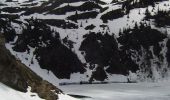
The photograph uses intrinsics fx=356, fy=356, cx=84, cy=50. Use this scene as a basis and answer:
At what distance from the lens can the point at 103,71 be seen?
154m

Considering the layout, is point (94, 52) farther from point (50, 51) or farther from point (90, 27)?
point (90, 27)

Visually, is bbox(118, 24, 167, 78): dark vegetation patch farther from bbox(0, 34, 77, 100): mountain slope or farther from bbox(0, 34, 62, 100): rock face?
bbox(0, 34, 77, 100): mountain slope

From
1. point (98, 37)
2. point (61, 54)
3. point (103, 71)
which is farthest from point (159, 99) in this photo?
point (98, 37)

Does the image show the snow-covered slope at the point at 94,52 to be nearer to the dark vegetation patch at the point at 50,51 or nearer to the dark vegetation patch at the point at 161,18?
the dark vegetation patch at the point at 50,51

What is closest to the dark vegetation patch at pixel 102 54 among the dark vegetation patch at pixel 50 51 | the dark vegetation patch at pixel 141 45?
the dark vegetation patch at pixel 141 45

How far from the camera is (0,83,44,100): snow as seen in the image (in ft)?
84.6

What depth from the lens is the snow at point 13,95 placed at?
2578 cm

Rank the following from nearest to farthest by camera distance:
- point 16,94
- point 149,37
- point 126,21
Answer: point 16,94 < point 149,37 < point 126,21

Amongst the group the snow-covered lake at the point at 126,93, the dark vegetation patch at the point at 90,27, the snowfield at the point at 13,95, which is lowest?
the snow-covered lake at the point at 126,93

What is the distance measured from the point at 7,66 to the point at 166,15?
167822 millimetres

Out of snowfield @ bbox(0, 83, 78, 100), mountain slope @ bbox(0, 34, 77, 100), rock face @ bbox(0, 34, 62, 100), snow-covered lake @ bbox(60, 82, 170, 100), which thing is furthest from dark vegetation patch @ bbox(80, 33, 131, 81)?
snowfield @ bbox(0, 83, 78, 100)

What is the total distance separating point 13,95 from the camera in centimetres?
2673

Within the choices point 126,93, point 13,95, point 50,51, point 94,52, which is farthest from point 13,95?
point 94,52

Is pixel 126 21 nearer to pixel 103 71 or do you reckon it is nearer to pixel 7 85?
pixel 103 71
